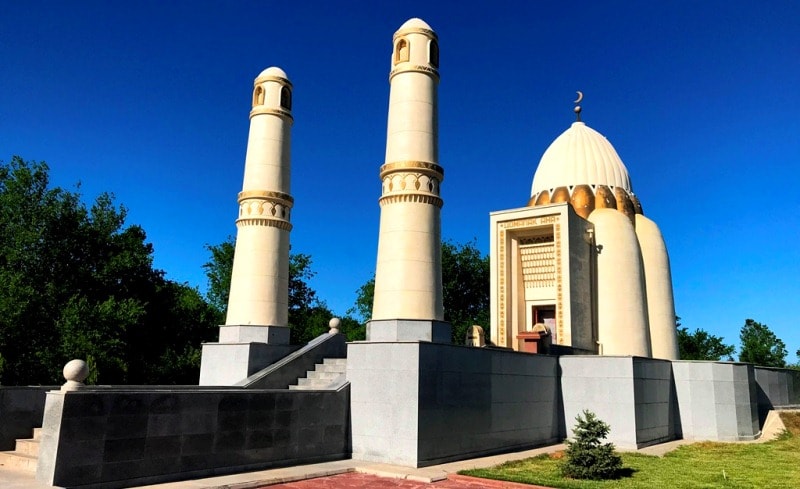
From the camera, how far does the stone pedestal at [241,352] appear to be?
1577 cm

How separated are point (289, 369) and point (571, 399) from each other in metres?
7.54

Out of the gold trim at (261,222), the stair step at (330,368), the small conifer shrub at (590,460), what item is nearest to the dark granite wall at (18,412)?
the stair step at (330,368)

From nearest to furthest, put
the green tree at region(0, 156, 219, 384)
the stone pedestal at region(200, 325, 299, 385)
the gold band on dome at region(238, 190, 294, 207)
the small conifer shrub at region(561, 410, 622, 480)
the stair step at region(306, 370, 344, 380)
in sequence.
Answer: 1. the small conifer shrub at region(561, 410, 622, 480)
2. the stair step at region(306, 370, 344, 380)
3. the stone pedestal at region(200, 325, 299, 385)
4. the gold band on dome at region(238, 190, 294, 207)
5. the green tree at region(0, 156, 219, 384)

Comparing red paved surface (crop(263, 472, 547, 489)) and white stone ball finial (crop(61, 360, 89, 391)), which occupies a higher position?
Answer: white stone ball finial (crop(61, 360, 89, 391))

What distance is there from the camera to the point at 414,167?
1364cm

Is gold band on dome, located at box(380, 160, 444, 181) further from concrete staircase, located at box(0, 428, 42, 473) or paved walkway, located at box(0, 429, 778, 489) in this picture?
concrete staircase, located at box(0, 428, 42, 473)

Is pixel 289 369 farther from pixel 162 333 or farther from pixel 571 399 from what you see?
pixel 162 333

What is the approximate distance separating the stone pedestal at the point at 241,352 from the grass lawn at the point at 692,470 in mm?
7038

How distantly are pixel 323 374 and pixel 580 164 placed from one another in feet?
50.0

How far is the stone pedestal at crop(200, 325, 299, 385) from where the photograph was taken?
15773mm

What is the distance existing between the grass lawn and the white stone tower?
735 cm

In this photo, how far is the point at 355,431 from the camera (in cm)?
1238

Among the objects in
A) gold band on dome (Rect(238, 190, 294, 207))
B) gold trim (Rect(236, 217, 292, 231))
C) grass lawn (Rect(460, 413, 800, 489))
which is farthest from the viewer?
gold band on dome (Rect(238, 190, 294, 207))

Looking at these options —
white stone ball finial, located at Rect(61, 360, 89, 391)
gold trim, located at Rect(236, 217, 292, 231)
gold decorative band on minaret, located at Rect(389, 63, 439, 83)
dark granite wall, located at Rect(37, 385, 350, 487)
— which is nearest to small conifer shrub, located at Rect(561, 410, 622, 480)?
dark granite wall, located at Rect(37, 385, 350, 487)
